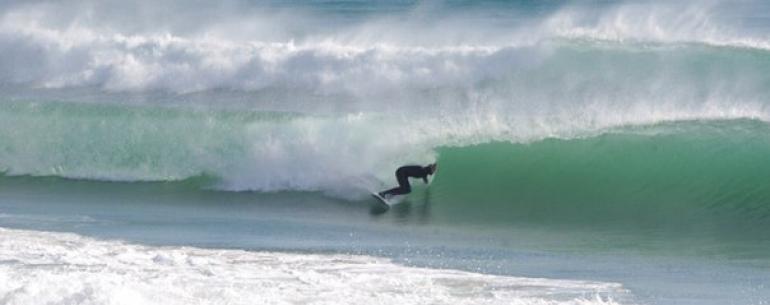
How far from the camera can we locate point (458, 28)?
89.7ft

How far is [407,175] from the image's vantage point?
18906 mm

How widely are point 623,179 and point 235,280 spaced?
7402 millimetres

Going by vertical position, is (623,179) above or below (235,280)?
above

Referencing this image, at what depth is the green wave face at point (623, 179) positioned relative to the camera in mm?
A: 17859

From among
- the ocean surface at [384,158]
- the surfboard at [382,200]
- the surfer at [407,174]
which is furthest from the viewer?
the surfer at [407,174]

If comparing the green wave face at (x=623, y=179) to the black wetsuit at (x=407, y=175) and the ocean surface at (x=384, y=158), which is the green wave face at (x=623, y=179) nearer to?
the ocean surface at (x=384, y=158)

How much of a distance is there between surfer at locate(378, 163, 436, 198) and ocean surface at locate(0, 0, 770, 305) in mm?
130

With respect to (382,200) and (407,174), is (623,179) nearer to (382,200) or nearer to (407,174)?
(407,174)

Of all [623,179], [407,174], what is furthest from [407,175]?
[623,179]

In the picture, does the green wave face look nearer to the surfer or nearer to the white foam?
the surfer

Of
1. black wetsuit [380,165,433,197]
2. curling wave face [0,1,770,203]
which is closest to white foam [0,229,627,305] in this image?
black wetsuit [380,165,433,197]

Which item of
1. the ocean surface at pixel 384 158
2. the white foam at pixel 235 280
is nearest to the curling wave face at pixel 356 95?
the ocean surface at pixel 384 158

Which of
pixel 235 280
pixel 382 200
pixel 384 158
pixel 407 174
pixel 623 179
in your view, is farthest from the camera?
pixel 384 158

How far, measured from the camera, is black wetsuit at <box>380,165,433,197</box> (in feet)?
61.5
